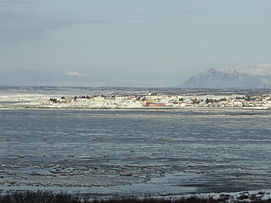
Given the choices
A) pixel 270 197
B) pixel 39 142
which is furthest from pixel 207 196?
pixel 39 142

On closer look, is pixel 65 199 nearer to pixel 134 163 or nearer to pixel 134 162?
pixel 134 163

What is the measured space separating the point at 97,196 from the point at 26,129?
26.2 metres

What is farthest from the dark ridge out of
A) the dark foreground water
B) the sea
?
the dark foreground water

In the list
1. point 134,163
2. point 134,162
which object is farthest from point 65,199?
point 134,162

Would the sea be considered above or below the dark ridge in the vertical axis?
below

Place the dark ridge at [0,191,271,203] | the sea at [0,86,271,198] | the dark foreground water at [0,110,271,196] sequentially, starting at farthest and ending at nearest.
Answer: the dark foreground water at [0,110,271,196]
the sea at [0,86,271,198]
the dark ridge at [0,191,271,203]

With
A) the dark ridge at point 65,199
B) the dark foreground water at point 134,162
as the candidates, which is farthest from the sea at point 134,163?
the dark ridge at point 65,199

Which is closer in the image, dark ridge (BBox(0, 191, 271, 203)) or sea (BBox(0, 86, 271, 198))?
dark ridge (BBox(0, 191, 271, 203))

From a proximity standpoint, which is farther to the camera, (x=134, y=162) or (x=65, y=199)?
(x=134, y=162)

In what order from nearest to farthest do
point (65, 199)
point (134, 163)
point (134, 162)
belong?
1. point (65, 199)
2. point (134, 163)
3. point (134, 162)

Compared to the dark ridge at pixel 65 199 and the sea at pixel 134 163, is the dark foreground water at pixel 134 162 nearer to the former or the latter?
the sea at pixel 134 163

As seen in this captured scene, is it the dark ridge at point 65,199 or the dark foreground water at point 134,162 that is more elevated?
the dark ridge at point 65,199


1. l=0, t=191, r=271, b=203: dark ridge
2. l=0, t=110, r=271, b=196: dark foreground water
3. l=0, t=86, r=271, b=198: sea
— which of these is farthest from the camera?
l=0, t=110, r=271, b=196: dark foreground water

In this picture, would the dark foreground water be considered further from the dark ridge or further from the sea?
the dark ridge
